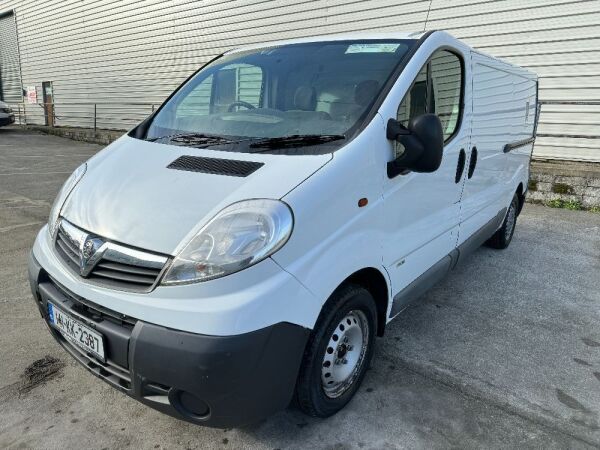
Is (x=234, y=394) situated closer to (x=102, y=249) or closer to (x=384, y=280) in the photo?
(x=102, y=249)

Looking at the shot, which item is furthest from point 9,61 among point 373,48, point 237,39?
point 373,48

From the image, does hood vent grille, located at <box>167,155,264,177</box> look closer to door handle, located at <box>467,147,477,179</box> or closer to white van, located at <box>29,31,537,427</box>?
white van, located at <box>29,31,537,427</box>

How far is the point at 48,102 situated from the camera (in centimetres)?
1869

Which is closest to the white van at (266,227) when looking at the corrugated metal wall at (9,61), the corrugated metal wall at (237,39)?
the corrugated metal wall at (237,39)

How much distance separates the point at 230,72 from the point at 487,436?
8.29 feet

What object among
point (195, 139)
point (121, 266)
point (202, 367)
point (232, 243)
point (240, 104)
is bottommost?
point (202, 367)

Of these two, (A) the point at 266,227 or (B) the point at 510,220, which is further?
(B) the point at 510,220

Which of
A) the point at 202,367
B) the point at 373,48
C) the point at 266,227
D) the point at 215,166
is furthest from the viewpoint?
the point at 373,48

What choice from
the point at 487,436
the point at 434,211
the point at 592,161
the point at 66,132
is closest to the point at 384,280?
the point at 434,211

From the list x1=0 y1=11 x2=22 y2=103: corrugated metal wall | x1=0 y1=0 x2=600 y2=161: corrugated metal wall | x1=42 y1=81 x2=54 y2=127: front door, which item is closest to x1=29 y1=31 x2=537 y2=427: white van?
x1=0 y1=0 x2=600 y2=161: corrugated metal wall

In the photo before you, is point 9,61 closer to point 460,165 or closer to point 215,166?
point 215,166

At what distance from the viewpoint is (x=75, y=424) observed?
6.70 ft

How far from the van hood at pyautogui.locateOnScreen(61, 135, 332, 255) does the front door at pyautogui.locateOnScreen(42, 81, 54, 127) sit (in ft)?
63.5

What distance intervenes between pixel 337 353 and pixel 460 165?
148cm
